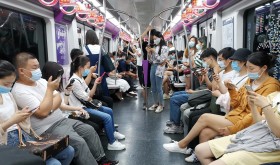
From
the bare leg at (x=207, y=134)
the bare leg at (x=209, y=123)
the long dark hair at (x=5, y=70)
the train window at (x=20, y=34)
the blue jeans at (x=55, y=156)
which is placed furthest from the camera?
the train window at (x=20, y=34)

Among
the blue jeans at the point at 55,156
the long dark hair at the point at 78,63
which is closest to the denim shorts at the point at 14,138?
the blue jeans at the point at 55,156

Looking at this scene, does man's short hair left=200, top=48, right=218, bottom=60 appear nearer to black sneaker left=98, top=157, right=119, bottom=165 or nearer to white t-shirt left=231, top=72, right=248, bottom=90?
white t-shirt left=231, top=72, right=248, bottom=90

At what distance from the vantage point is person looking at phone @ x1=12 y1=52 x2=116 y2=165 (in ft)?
7.74

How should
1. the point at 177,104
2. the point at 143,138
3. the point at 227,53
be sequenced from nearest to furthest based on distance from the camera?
the point at 227,53
the point at 143,138
the point at 177,104

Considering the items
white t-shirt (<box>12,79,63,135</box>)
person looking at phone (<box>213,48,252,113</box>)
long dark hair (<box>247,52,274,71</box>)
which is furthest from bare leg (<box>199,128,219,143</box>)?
white t-shirt (<box>12,79,63,135</box>)

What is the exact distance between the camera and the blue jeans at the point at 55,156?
212cm

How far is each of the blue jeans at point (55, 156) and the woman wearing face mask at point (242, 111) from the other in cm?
137

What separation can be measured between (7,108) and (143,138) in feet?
8.07

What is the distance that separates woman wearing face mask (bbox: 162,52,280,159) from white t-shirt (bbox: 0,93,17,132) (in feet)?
6.05

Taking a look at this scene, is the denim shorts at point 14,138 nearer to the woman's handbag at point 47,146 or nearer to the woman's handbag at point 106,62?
the woman's handbag at point 47,146

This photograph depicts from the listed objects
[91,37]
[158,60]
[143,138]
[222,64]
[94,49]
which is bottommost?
[143,138]

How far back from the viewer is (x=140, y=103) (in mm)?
7031

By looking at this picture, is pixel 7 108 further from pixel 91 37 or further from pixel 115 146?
pixel 91 37

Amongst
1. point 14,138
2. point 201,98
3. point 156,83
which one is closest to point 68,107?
point 14,138
